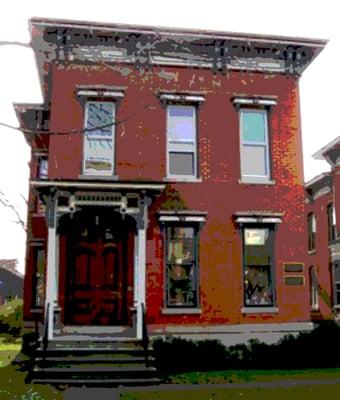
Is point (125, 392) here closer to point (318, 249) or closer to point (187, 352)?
point (187, 352)

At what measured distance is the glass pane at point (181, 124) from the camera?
54.4 feet

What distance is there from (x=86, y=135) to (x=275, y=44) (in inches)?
238

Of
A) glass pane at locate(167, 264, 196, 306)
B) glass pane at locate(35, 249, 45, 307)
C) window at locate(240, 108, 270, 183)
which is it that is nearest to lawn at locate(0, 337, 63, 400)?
glass pane at locate(167, 264, 196, 306)

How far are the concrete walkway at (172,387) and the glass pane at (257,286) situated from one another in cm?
361

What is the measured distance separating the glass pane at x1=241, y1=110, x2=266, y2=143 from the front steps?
6.73m

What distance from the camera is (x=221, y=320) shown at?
617 inches

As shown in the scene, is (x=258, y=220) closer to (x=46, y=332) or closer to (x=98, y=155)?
(x=98, y=155)

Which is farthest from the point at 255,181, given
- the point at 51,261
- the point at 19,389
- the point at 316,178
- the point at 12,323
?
the point at 12,323

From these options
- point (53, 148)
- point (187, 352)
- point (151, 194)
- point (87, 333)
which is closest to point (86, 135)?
point (53, 148)

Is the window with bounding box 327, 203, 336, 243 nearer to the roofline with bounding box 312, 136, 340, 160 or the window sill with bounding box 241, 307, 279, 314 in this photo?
the roofline with bounding box 312, 136, 340, 160

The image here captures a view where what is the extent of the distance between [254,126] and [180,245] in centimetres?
412

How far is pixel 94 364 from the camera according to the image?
12992 mm

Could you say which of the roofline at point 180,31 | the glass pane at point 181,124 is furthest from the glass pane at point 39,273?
the roofline at point 180,31

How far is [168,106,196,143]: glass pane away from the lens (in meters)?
16.6
